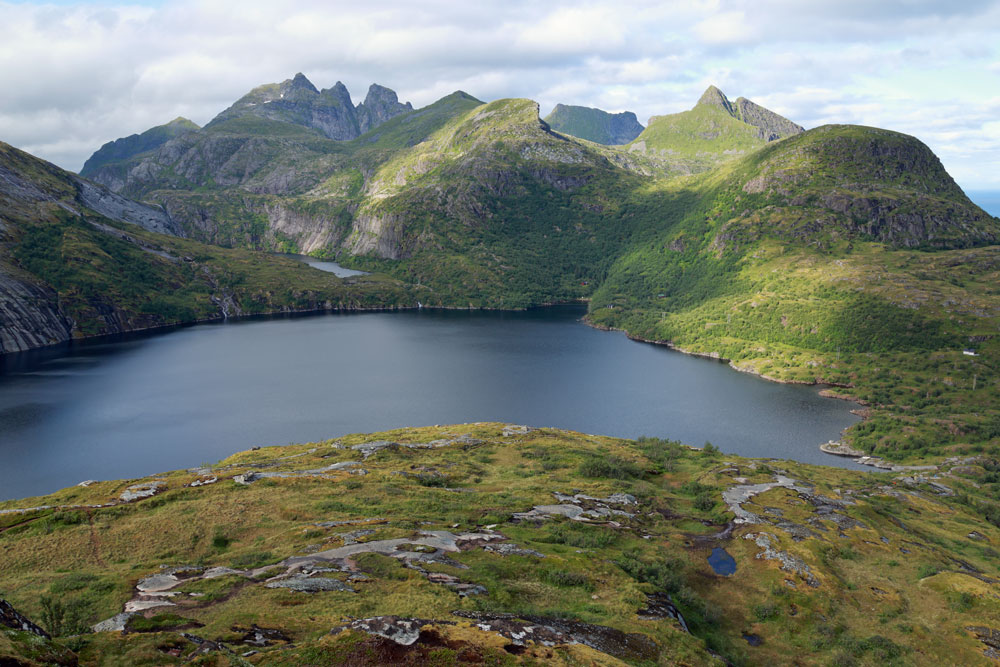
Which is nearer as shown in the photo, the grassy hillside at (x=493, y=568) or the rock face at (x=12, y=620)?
the rock face at (x=12, y=620)

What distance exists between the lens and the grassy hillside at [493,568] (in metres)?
28.8

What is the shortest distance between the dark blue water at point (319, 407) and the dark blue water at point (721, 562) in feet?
266

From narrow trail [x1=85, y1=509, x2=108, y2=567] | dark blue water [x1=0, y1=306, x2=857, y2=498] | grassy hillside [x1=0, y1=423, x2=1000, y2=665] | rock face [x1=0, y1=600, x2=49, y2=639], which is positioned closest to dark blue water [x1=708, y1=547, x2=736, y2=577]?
grassy hillside [x1=0, y1=423, x2=1000, y2=665]

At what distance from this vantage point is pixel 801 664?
38.6 m

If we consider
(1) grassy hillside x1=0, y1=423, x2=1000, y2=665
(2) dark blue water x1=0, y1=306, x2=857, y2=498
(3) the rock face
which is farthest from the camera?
(2) dark blue water x1=0, y1=306, x2=857, y2=498

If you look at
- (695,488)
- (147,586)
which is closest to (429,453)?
(695,488)

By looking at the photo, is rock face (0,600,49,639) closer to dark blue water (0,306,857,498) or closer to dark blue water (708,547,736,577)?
dark blue water (708,547,736,577)

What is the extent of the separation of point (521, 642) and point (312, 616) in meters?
11.6

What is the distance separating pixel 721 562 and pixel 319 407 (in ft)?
399

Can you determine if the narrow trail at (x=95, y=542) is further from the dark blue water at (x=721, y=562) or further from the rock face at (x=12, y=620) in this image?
the dark blue water at (x=721, y=562)

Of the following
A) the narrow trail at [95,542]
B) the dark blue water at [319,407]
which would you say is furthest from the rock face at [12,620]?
the dark blue water at [319,407]

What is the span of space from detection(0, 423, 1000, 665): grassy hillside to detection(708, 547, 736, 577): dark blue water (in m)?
0.33

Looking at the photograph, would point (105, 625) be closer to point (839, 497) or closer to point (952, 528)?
point (839, 497)

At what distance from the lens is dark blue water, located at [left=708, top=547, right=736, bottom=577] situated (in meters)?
50.0
